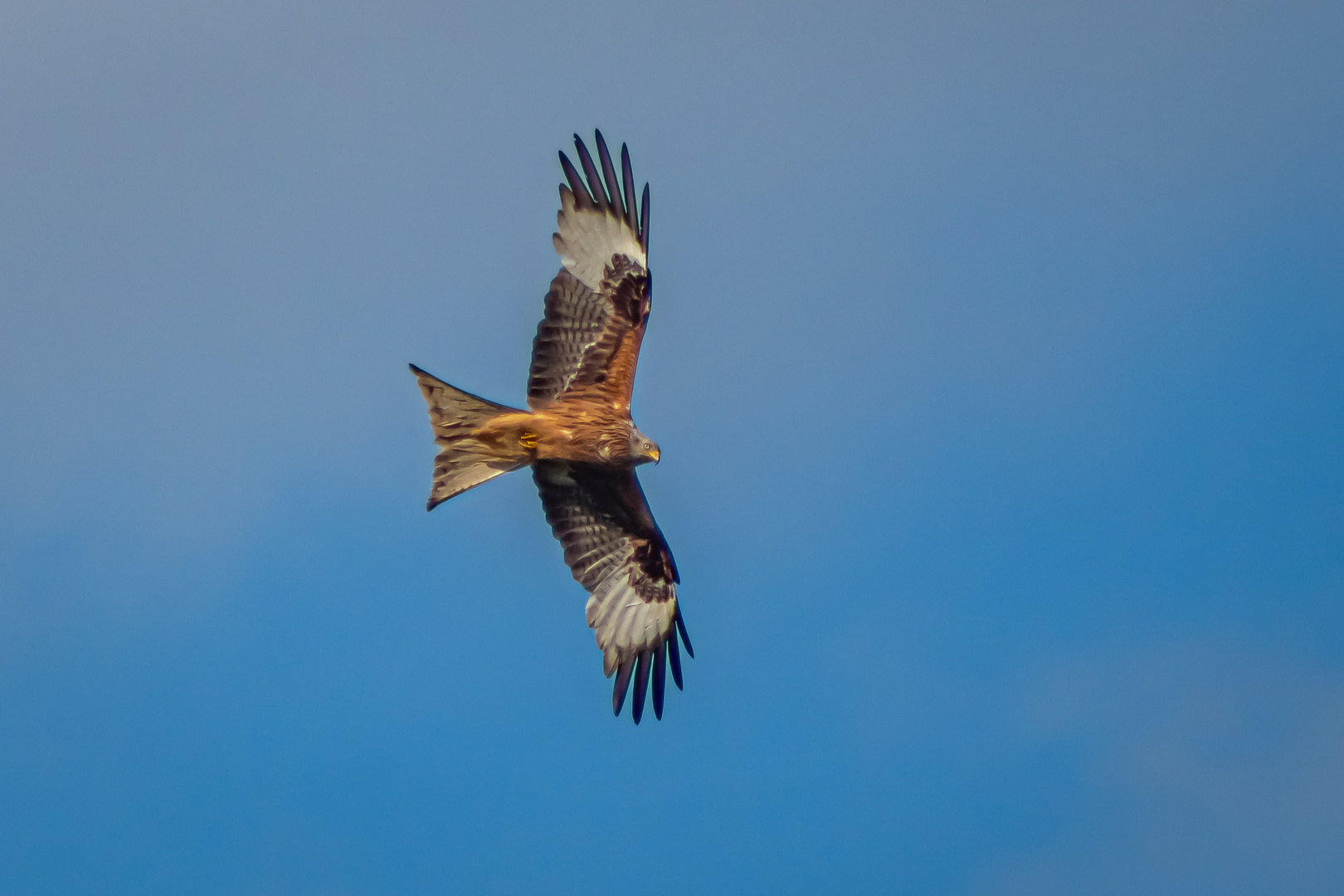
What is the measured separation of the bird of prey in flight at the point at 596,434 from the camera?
8.77m

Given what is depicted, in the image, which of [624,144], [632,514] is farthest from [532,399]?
[624,144]

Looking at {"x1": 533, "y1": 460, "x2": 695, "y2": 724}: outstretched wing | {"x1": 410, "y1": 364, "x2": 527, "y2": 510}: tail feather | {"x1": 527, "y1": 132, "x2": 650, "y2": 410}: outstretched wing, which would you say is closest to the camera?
{"x1": 410, "y1": 364, "x2": 527, "y2": 510}: tail feather

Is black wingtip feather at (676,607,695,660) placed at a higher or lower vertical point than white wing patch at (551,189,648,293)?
lower

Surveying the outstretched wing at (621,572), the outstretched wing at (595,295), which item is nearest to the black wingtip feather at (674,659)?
the outstretched wing at (621,572)

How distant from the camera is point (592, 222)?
920 cm

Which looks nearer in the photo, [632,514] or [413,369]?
[413,369]

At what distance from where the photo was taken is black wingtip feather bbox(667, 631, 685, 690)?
380 inches

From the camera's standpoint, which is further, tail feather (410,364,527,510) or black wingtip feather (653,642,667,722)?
black wingtip feather (653,642,667,722)

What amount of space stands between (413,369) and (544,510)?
1.65 meters

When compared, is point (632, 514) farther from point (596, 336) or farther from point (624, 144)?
point (624, 144)

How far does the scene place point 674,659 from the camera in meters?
9.69

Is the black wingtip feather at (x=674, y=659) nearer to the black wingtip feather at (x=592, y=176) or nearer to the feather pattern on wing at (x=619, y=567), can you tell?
the feather pattern on wing at (x=619, y=567)

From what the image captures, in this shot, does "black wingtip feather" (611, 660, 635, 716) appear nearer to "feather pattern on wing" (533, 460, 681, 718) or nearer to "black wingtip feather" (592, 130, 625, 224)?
"feather pattern on wing" (533, 460, 681, 718)

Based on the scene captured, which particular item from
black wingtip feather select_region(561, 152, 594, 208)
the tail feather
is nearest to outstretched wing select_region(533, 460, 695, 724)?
the tail feather
